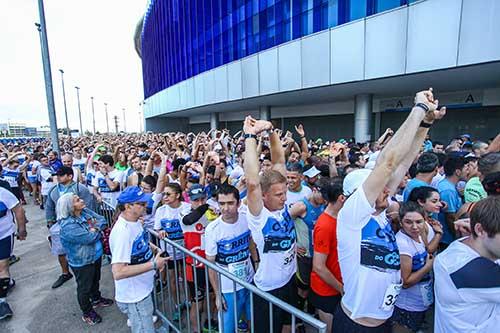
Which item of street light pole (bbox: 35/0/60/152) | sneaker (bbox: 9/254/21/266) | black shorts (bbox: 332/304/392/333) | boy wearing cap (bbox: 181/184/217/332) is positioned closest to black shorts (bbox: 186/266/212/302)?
boy wearing cap (bbox: 181/184/217/332)

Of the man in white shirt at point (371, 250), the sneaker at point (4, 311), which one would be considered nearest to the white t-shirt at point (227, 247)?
the man in white shirt at point (371, 250)

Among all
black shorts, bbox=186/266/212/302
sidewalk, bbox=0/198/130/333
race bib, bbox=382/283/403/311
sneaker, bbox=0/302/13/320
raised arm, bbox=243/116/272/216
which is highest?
raised arm, bbox=243/116/272/216

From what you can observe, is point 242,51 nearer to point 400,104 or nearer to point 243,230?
point 400,104

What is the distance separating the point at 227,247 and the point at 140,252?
2.89ft

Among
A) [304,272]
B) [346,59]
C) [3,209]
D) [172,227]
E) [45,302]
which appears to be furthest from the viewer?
[346,59]

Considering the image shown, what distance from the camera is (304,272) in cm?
304

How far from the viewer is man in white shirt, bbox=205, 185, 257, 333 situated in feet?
8.59

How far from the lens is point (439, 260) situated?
1690 mm

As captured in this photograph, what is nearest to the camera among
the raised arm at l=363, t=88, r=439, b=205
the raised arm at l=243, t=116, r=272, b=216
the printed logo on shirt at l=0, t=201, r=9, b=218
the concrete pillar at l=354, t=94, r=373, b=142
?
the raised arm at l=363, t=88, r=439, b=205

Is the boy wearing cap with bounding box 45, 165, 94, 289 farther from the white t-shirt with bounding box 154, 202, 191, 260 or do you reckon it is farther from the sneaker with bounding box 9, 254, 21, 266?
the white t-shirt with bounding box 154, 202, 191, 260

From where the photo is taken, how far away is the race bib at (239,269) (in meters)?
2.66

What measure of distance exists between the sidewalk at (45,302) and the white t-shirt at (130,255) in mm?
1249

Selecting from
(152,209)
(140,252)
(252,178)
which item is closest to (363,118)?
(152,209)

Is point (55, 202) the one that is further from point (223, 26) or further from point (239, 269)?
point (223, 26)
